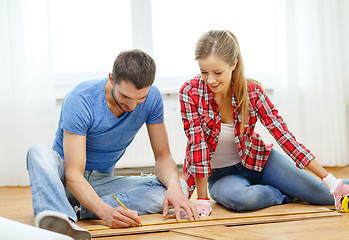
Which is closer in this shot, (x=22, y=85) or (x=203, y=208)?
(x=203, y=208)

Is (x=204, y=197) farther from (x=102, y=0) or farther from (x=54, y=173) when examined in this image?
(x=102, y=0)

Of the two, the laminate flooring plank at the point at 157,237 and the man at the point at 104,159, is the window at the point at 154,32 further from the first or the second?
the laminate flooring plank at the point at 157,237

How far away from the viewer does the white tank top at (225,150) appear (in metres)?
2.11

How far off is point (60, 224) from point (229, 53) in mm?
908

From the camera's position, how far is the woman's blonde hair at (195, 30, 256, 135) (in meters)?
1.89

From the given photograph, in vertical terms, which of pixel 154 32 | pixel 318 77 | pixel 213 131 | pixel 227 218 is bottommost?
pixel 227 218

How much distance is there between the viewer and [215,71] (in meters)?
1.89

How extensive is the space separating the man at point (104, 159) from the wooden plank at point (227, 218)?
4cm

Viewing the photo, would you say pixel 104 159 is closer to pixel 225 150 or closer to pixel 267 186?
pixel 225 150

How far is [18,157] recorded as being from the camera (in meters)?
3.19

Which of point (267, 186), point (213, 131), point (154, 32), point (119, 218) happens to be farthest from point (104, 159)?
point (154, 32)

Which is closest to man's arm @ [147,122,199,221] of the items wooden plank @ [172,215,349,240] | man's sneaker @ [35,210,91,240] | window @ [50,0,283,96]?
wooden plank @ [172,215,349,240]

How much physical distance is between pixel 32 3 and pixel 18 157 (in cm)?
100

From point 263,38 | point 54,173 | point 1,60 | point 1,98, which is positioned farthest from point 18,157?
point 263,38
